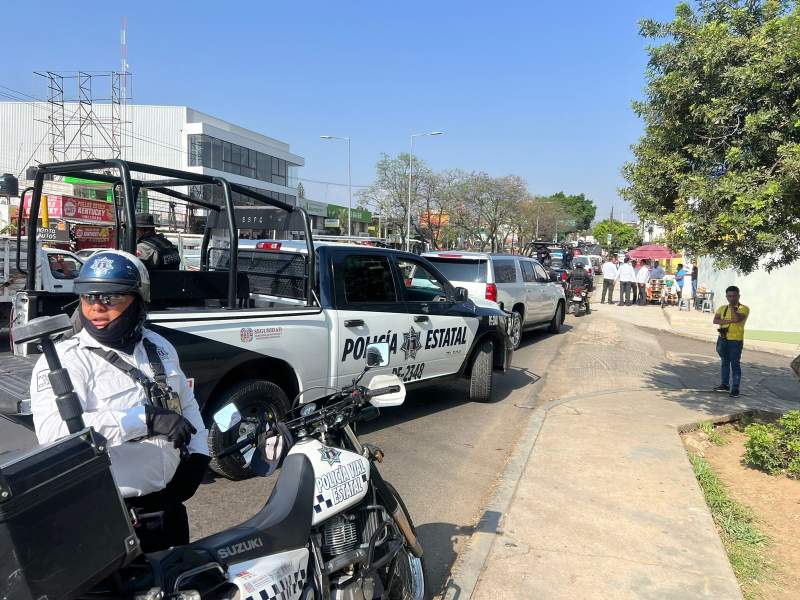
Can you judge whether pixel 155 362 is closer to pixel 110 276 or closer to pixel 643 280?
pixel 110 276

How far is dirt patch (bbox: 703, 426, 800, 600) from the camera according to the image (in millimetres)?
3664

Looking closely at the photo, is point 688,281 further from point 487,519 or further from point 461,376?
point 487,519

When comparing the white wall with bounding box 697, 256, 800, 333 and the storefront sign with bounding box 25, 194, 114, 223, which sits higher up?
the storefront sign with bounding box 25, 194, 114, 223

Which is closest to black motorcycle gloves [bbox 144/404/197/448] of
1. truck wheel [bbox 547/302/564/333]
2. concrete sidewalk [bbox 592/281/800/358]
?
truck wheel [bbox 547/302/564/333]

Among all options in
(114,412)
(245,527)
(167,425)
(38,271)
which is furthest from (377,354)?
(38,271)

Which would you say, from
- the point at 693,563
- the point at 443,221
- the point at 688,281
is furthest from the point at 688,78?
the point at 443,221

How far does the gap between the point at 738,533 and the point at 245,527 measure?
3747 millimetres

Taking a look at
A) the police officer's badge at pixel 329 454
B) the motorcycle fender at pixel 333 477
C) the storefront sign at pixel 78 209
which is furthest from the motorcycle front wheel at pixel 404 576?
the storefront sign at pixel 78 209

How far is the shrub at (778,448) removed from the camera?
5.27 metres

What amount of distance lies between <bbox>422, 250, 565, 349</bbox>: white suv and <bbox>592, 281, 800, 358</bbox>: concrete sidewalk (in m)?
4.41

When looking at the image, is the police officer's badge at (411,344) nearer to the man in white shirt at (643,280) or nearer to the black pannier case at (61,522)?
the black pannier case at (61,522)

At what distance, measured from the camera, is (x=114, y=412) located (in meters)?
2.03

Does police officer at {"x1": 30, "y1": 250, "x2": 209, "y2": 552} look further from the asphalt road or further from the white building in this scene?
the white building

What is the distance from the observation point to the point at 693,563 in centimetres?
371
